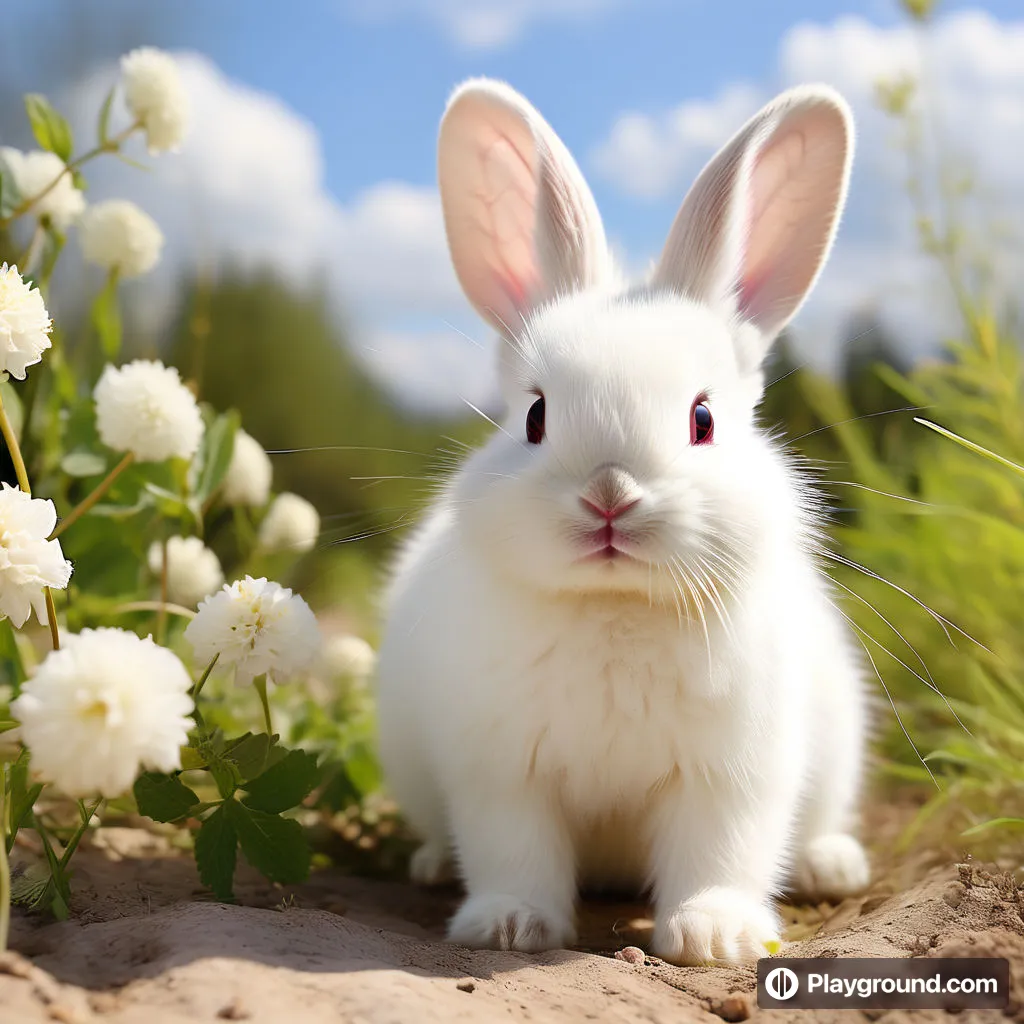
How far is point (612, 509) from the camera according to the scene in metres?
2.46

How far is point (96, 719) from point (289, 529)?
2.17 meters

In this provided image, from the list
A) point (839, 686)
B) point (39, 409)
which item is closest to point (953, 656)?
point (839, 686)

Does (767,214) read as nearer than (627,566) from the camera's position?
No

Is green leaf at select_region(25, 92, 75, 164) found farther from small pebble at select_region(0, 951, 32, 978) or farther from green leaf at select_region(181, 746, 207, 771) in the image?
small pebble at select_region(0, 951, 32, 978)

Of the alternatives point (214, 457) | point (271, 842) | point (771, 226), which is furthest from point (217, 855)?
point (771, 226)

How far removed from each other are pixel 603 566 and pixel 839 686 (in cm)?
130

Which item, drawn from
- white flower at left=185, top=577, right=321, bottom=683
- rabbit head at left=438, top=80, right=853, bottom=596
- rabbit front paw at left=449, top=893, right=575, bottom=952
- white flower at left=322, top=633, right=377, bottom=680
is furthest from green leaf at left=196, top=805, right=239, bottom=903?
white flower at left=322, top=633, right=377, bottom=680

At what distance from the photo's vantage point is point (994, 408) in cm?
482

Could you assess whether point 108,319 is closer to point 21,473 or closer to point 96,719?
point 21,473

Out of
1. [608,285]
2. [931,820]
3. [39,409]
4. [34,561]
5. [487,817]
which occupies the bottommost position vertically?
[931,820]

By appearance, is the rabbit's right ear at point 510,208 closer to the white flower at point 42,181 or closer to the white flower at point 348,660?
the white flower at point 42,181

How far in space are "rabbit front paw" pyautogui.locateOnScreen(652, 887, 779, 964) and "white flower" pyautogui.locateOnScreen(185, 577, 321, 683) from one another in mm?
1112

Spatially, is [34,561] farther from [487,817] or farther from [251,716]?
[251,716]

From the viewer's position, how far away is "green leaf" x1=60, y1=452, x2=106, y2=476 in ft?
11.5
